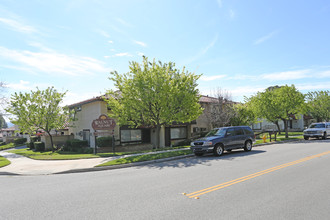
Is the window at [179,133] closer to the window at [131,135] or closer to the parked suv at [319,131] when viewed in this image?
the window at [131,135]

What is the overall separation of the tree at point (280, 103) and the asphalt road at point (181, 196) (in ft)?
59.9

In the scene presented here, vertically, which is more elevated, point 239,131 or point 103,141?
point 239,131

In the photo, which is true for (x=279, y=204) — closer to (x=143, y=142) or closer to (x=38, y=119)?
(x=143, y=142)

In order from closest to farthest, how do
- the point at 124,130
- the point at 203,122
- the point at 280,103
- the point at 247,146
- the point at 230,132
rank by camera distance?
1. the point at 230,132
2. the point at 247,146
3. the point at 124,130
4. the point at 280,103
5. the point at 203,122

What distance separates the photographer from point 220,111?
27828mm

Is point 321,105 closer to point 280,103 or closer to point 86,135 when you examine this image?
point 280,103

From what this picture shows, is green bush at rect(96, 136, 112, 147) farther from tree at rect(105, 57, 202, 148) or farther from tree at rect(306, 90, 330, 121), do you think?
tree at rect(306, 90, 330, 121)

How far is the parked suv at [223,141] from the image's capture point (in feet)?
45.3

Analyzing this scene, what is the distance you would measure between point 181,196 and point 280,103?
23.6m

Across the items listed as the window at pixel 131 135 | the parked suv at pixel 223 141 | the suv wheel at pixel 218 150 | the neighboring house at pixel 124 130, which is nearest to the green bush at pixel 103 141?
the neighboring house at pixel 124 130

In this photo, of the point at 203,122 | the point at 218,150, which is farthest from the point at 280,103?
the point at 218,150

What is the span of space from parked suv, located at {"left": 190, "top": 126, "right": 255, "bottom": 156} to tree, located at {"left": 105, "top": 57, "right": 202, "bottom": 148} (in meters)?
4.10

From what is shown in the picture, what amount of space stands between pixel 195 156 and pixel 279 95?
16.8m

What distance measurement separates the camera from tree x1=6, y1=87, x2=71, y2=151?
2423 centimetres
